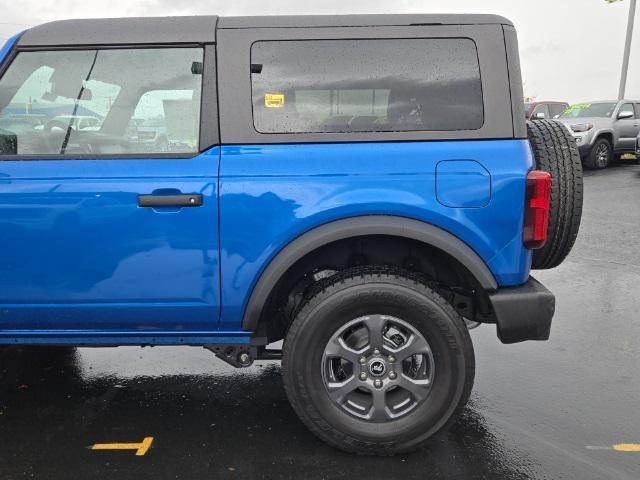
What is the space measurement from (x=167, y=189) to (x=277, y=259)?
0.59m

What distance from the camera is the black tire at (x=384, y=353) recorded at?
2.53 meters

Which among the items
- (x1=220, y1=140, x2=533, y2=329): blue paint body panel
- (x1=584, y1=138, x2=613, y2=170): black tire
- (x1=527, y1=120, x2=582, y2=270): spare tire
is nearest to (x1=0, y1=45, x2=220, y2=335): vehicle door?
(x1=220, y1=140, x2=533, y2=329): blue paint body panel

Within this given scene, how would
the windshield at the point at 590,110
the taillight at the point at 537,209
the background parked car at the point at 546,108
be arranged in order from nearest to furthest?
the taillight at the point at 537,209 → the windshield at the point at 590,110 → the background parked car at the point at 546,108

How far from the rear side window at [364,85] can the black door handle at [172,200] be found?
436 millimetres

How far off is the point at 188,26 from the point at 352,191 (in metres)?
1.13

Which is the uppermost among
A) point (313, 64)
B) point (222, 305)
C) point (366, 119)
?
point (313, 64)

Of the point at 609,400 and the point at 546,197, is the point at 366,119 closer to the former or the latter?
the point at 546,197

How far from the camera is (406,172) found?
2502 mm

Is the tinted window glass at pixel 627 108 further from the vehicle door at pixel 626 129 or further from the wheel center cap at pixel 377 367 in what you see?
the wheel center cap at pixel 377 367

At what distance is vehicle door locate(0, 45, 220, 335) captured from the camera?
99.0 inches

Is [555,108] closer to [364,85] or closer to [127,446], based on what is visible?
[364,85]

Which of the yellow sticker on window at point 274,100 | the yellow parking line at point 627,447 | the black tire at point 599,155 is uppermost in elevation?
the yellow sticker on window at point 274,100

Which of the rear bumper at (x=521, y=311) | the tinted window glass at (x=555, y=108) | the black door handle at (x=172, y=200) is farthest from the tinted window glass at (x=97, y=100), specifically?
the tinted window glass at (x=555, y=108)

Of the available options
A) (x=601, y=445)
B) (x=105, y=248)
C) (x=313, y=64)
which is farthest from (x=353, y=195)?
(x=601, y=445)
